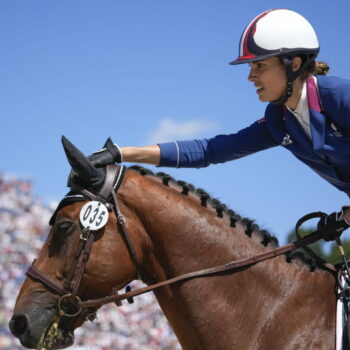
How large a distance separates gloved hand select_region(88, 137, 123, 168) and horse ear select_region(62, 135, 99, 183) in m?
0.11

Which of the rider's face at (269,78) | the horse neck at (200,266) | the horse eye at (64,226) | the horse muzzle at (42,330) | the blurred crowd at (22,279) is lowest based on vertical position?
the blurred crowd at (22,279)

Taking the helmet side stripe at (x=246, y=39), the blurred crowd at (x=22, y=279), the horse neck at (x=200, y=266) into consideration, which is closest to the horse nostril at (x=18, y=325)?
the horse neck at (x=200, y=266)

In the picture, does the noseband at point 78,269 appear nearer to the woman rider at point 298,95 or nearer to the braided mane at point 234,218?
the woman rider at point 298,95

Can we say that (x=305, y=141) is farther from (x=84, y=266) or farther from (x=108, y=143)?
(x=84, y=266)

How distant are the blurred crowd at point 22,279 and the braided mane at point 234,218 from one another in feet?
26.6

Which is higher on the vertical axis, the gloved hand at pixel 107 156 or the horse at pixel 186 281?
the gloved hand at pixel 107 156

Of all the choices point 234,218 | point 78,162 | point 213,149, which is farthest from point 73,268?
point 213,149

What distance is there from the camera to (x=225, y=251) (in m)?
3.95

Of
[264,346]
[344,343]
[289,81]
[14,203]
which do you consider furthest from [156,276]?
[14,203]

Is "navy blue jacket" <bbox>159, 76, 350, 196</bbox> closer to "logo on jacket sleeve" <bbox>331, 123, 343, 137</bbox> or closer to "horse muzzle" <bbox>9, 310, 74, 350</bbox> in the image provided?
"logo on jacket sleeve" <bbox>331, 123, 343, 137</bbox>

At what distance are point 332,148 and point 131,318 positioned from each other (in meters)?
11.5

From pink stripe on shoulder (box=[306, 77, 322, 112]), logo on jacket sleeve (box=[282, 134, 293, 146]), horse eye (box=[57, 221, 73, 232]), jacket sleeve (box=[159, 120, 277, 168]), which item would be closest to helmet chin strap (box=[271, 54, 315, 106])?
pink stripe on shoulder (box=[306, 77, 322, 112])

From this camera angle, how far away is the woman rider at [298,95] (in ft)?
12.3

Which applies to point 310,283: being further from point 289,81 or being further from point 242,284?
point 289,81
